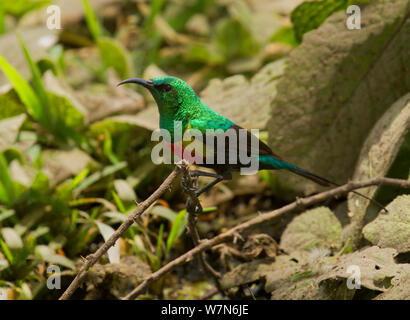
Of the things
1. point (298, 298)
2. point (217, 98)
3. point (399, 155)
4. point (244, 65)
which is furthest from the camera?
point (244, 65)

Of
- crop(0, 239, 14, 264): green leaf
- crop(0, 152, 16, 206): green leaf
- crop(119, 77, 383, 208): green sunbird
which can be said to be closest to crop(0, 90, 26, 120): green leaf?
crop(0, 152, 16, 206): green leaf

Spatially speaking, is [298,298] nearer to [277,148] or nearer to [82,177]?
[277,148]

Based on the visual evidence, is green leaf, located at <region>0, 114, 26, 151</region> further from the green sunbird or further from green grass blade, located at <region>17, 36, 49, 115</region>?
the green sunbird

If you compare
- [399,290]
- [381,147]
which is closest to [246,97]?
[381,147]

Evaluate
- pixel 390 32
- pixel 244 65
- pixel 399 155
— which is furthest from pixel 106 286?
pixel 244 65

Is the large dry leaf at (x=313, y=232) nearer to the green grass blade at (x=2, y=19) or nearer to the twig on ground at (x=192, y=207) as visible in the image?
the twig on ground at (x=192, y=207)

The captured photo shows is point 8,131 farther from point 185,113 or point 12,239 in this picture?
point 185,113
